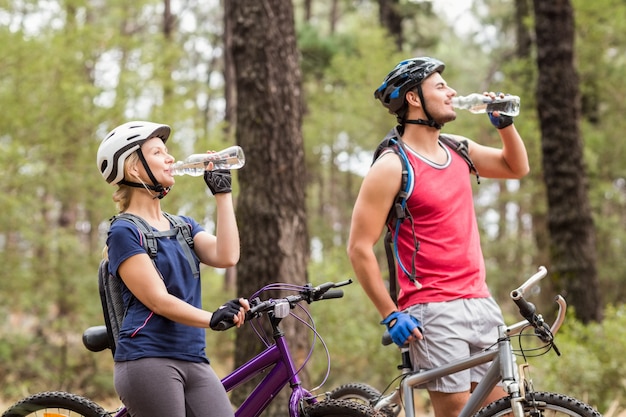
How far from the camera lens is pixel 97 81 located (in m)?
14.9

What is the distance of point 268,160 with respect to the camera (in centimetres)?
652

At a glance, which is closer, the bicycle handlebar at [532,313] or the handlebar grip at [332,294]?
the bicycle handlebar at [532,313]

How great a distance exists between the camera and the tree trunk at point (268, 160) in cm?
646

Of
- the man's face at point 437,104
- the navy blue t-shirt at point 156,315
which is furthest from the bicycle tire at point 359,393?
the man's face at point 437,104

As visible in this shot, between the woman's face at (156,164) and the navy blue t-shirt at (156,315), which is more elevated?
the woman's face at (156,164)

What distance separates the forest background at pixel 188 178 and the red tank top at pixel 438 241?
8.55 ft

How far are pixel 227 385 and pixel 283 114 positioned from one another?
3.12 metres

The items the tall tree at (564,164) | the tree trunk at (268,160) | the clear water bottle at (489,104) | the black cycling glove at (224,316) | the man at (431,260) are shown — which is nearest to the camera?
the black cycling glove at (224,316)

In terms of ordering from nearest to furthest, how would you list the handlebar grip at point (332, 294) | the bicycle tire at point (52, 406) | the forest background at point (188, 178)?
1. the handlebar grip at point (332, 294)
2. the bicycle tire at point (52, 406)
3. the forest background at point (188, 178)

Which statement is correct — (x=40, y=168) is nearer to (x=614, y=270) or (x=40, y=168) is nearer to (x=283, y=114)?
(x=283, y=114)

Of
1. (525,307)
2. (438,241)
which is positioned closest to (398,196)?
(438,241)

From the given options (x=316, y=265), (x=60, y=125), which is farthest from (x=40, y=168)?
(x=316, y=265)

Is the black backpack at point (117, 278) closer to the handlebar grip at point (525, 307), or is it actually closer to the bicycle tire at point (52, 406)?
the bicycle tire at point (52, 406)

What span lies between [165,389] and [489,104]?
2.03m
